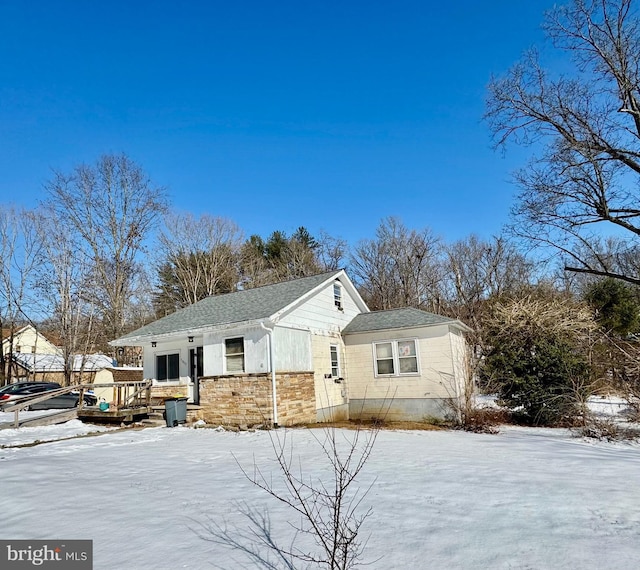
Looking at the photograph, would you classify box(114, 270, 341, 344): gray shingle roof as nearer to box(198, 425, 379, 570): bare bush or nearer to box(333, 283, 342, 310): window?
box(333, 283, 342, 310): window

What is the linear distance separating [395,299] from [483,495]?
29039 millimetres

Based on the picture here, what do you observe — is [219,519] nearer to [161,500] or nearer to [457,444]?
[161,500]

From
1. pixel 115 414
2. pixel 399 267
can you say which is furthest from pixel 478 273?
pixel 115 414

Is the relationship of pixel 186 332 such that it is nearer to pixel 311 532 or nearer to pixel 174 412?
pixel 174 412

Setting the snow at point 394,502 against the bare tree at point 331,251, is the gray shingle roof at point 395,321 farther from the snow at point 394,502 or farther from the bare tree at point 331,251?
the bare tree at point 331,251

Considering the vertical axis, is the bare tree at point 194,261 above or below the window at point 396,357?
Result: above

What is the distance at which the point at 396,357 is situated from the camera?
49.2 feet

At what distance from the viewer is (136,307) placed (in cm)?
3256

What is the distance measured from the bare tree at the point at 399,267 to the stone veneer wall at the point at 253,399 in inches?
828

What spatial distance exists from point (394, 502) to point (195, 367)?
11062 mm

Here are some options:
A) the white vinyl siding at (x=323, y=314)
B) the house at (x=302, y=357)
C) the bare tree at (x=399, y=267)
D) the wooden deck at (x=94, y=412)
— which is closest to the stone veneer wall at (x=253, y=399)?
the house at (x=302, y=357)

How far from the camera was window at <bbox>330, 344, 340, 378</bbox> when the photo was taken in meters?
15.6

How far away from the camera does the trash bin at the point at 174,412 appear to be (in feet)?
42.0

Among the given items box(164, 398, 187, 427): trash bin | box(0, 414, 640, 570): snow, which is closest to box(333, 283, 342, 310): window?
box(164, 398, 187, 427): trash bin
